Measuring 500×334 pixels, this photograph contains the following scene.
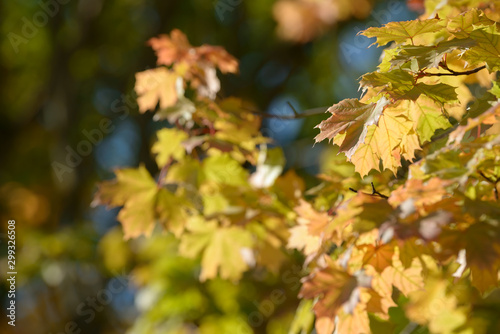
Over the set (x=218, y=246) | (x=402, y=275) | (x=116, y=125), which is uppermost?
(x=402, y=275)

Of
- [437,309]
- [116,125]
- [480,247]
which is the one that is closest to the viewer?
[480,247]

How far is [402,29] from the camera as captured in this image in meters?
1.07

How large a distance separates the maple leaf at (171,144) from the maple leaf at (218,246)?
26cm

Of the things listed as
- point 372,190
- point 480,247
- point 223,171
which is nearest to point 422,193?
point 480,247

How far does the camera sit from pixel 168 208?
167 cm

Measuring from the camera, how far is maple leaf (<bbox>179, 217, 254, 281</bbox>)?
1.74 metres

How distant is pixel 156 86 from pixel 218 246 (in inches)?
26.6

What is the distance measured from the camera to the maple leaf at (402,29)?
1.04 m

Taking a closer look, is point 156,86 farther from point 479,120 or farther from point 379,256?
point 479,120

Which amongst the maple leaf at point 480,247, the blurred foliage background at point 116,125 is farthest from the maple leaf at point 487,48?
the blurred foliage background at point 116,125

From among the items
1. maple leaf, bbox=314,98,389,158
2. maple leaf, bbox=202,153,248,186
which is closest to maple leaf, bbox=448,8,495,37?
maple leaf, bbox=314,98,389,158

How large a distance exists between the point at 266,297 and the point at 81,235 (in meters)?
1.71

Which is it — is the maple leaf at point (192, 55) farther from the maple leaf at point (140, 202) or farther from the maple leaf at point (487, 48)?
the maple leaf at point (487, 48)

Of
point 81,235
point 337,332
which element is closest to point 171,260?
point 81,235
